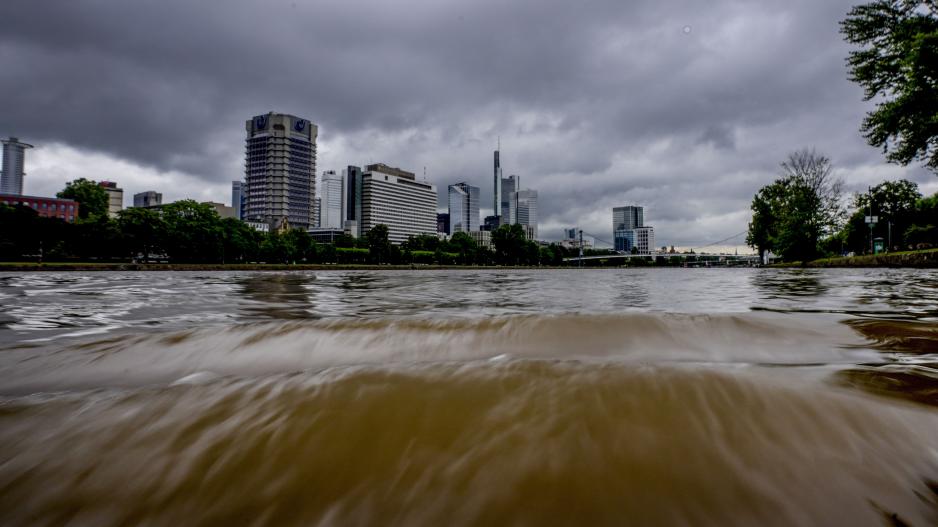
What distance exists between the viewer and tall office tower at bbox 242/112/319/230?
164250mm

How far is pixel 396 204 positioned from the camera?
572 feet

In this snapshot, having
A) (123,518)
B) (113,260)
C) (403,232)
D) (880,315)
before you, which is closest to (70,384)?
(123,518)

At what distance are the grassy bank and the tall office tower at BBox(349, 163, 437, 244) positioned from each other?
466ft

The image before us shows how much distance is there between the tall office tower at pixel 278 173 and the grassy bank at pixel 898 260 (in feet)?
538

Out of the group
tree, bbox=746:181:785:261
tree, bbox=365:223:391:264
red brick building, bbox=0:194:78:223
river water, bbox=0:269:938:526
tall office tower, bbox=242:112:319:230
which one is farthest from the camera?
tall office tower, bbox=242:112:319:230

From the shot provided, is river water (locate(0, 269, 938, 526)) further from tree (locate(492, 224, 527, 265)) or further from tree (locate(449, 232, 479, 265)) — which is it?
tree (locate(492, 224, 527, 265))

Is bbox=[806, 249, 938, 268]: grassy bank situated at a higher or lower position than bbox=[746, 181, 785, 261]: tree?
lower

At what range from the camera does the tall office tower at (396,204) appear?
169m

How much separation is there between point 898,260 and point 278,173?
177131 millimetres

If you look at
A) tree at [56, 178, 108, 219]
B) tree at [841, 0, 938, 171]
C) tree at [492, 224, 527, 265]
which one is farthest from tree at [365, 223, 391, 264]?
tree at [841, 0, 938, 171]

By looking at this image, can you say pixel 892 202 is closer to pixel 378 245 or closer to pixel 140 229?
pixel 378 245

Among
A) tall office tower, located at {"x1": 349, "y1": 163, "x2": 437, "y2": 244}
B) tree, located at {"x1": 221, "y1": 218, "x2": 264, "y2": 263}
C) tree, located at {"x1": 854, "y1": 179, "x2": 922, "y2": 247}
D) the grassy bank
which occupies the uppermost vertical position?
tall office tower, located at {"x1": 349, "y1": 163, "x2": 437, "y2": 244}

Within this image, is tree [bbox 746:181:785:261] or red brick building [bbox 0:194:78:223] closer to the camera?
tree [bbox 746:181:785:261]

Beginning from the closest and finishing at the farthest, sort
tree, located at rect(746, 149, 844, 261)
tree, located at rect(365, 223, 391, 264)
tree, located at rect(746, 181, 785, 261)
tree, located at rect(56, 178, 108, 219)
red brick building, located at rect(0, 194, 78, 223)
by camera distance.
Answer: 1. tree, located at rect(746, 149, 844, 261)
2. tree, located at rect(746, 181, 785, 261)
3. tree, located at rect(56, 178, 108, 219)
4. tree, located at rect(365, 223, 391, 264)
5. red brick building, located at rect(0, 194, 78, 223)
